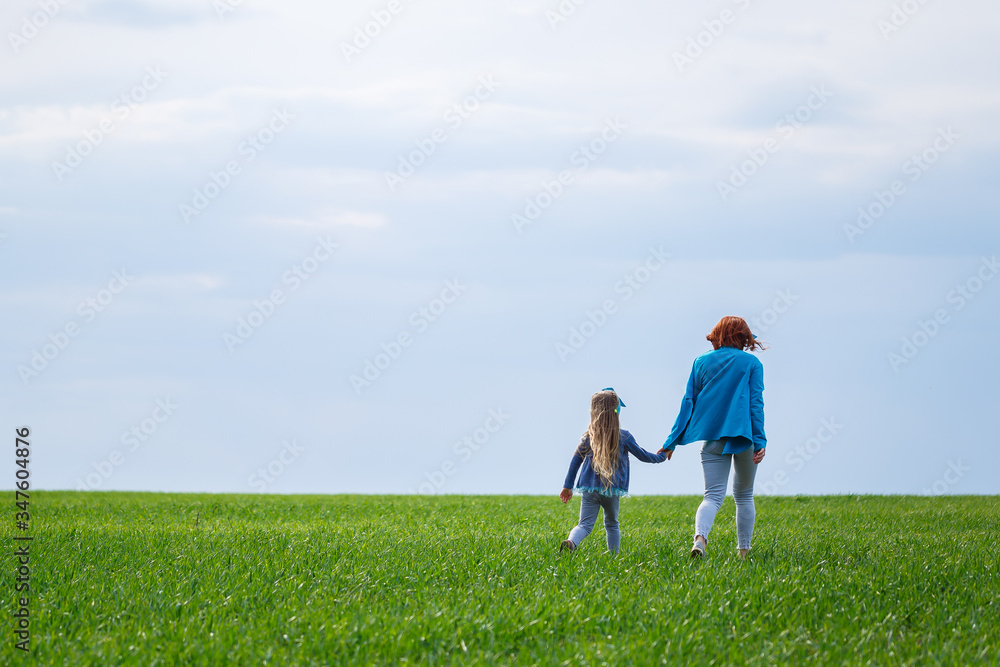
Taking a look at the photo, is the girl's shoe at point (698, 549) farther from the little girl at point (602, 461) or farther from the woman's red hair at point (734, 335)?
the woman's red hair at point (734, 335)

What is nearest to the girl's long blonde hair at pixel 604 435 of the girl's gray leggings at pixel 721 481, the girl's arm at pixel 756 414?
the girl's gray leggings at pixel 721 481

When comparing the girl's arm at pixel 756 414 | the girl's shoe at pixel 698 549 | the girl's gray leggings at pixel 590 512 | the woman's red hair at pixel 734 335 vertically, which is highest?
the woman's red hair at pixel 734 335

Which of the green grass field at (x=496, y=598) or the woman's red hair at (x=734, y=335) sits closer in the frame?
the green grass field at (x=496, y=598)

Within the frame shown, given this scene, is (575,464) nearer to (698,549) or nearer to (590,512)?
(590,512)

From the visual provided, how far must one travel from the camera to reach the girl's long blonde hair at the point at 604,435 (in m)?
8.89

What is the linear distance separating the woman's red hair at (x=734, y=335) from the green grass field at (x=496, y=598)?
6.86 ft

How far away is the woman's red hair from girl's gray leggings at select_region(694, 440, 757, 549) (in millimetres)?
1000

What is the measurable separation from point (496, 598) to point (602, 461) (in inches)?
89.2

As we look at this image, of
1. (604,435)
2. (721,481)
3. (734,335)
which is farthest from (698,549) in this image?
(734,335)

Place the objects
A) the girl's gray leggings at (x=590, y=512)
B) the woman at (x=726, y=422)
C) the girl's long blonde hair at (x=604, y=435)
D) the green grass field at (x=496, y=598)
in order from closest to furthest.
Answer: the green grass field at (x=496, y=598) < the woman at (x=726, y=422) < the girl's long blonde hair at (x=604, y=435) < the girl's gray leggings at (x=590, y=512)

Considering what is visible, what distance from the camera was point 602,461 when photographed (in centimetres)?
887

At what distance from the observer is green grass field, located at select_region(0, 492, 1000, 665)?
5887mm

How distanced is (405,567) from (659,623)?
2.80m

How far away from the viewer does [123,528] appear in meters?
12.1
